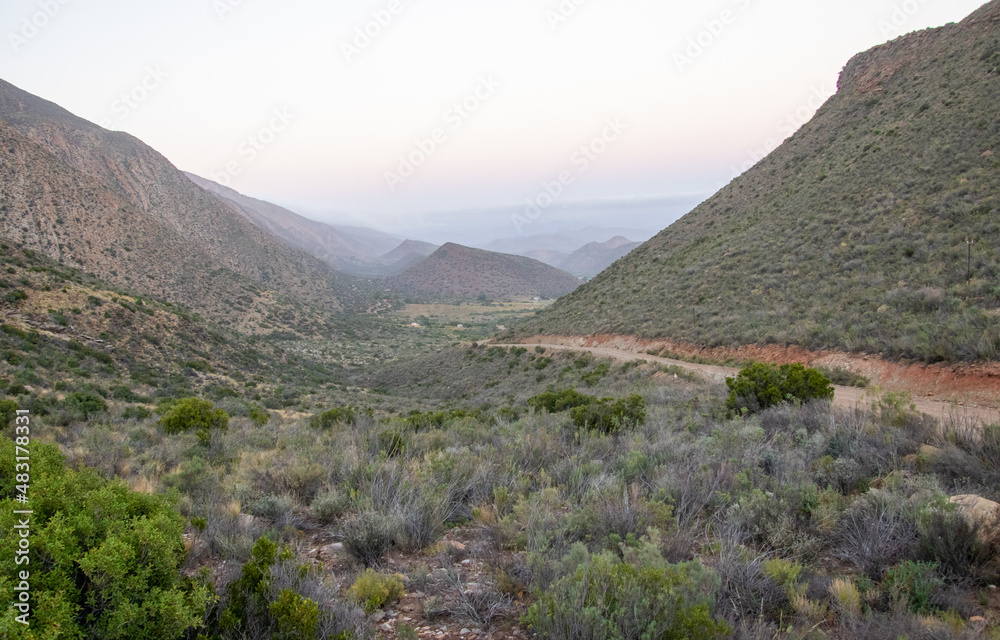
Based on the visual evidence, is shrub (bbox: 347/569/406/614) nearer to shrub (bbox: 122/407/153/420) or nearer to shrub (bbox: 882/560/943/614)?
shrub (bbox: 882/560/943/614)

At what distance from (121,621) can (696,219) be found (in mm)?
39202

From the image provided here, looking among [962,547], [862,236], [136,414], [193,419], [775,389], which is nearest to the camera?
[962,547]

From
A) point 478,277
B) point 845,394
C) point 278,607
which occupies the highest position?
point 478,277

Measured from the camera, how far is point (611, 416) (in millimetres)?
7770

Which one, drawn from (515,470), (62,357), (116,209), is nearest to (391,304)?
(116,209)

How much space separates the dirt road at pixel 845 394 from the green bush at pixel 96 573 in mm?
7503

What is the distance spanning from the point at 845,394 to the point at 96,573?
13.2m

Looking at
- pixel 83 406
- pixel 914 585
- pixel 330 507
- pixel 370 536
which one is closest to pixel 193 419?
pixel 83 406

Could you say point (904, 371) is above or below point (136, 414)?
below

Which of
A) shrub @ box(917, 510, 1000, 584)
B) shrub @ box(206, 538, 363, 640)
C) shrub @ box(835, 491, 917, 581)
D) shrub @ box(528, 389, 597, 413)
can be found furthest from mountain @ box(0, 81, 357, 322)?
shrub @ box(917, 510, 1000, 584)

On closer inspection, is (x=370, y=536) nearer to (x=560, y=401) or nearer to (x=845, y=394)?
(x=560, y=401)

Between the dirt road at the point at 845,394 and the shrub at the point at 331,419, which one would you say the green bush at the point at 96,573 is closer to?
the dirt road at the point at 845,394

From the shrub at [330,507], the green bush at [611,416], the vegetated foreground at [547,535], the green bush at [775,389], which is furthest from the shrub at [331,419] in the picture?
the green bush at [775,389]

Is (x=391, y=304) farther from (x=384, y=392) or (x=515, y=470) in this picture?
(x=515, y=470)
